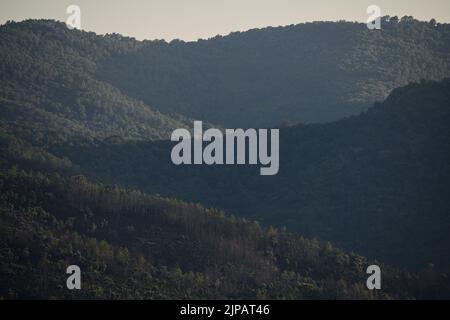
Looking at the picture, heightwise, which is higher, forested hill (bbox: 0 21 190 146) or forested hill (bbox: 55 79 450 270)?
forested hill (bbox: 0 21 190 146)

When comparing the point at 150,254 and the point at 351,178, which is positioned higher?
the point at 351,178

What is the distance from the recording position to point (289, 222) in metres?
112

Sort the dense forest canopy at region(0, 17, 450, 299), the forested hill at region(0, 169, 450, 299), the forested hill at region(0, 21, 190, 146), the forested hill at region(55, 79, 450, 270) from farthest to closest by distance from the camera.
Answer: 1. the forested hill at region(0, 21, 190, 146)
2. the forested hill at region(55, 79, 450, 270)
3. the dense forest canopy at region(0, 17, 450, 299)
4. the forested hill at region(0, 169, 450, 299)

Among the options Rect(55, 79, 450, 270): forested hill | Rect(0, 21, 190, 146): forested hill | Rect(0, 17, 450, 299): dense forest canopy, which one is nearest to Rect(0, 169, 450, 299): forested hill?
Rect(0, 17, 450, 299): dense forest canopy

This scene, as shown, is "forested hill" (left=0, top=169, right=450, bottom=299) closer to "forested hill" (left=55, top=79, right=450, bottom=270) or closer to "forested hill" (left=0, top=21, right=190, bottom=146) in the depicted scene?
"forested hill" (left=55, top=79, right=450, bottom=270)

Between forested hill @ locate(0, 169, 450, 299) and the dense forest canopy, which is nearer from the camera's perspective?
forested hill @ locate(0, 169, 450, 299)

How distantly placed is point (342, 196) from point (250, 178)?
1810cm

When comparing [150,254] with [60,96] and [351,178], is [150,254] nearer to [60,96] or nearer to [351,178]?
[351,178]

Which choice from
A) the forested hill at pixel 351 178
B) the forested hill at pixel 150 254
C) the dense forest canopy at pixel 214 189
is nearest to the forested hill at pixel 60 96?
the dense forest canopy at pixel 214 189

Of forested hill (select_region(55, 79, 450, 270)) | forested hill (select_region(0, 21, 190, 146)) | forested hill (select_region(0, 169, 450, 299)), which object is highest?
forested hill (select_region(0, 21, 190, 146))

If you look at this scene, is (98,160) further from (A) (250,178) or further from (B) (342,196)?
(B) (342,196)

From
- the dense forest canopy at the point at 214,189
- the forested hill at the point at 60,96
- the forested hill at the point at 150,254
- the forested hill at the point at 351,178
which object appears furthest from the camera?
the forested hill at the point at 60,96

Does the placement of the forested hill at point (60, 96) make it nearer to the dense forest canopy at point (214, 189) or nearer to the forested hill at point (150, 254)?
the dense forest canopy at point (214, 189)

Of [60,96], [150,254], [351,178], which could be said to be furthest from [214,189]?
[60,96]
